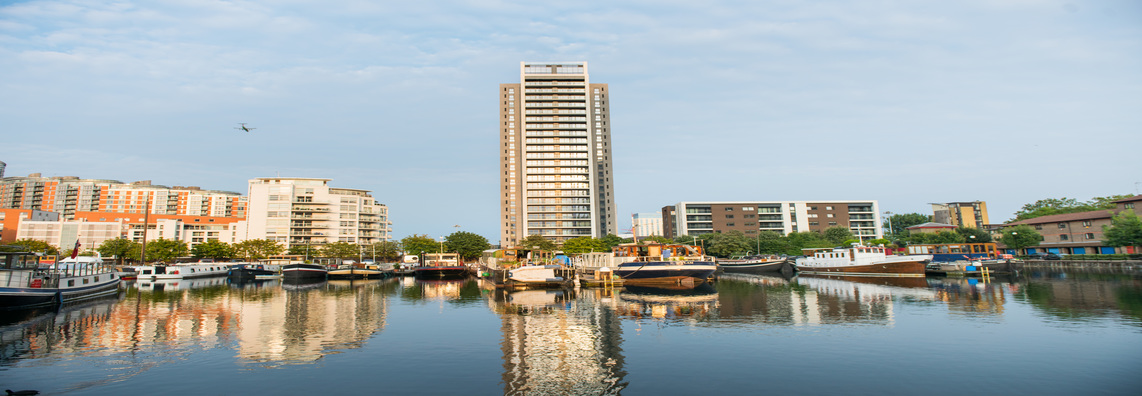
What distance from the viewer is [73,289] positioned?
36344mm

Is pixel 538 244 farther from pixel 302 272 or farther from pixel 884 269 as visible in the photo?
pixel 884 269

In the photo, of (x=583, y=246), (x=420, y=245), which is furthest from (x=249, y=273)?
(x=583, y=246)

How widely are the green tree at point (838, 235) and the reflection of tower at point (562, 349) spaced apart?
98584 mm

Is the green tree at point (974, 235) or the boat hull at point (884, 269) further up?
the green tree at point (974, 235)

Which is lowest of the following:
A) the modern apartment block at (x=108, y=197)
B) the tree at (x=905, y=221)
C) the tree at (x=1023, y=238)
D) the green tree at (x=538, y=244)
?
the tree at (x=1023, y=238)

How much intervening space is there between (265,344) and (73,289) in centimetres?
2748

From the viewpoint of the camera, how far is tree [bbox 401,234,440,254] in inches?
4161

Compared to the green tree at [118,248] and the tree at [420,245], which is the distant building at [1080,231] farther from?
the green tree at [118,248]

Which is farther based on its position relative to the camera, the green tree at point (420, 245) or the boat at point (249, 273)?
the green tree at point (420, 245)

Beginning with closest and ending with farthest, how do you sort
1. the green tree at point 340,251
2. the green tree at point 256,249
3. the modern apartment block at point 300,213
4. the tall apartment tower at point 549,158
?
the green tree at point 256,249
the green tree at point 340,251
the modern apartment block at point 300,213
the tall apartment tower at point 549,158

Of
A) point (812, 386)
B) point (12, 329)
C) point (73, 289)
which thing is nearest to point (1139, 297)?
point (812, 386)

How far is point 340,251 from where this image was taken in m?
110

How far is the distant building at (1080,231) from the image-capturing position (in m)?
76.6

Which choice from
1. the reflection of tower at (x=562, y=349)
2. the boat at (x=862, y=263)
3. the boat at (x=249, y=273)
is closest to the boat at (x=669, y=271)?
the reflection of tower at (x=562, y=349)
